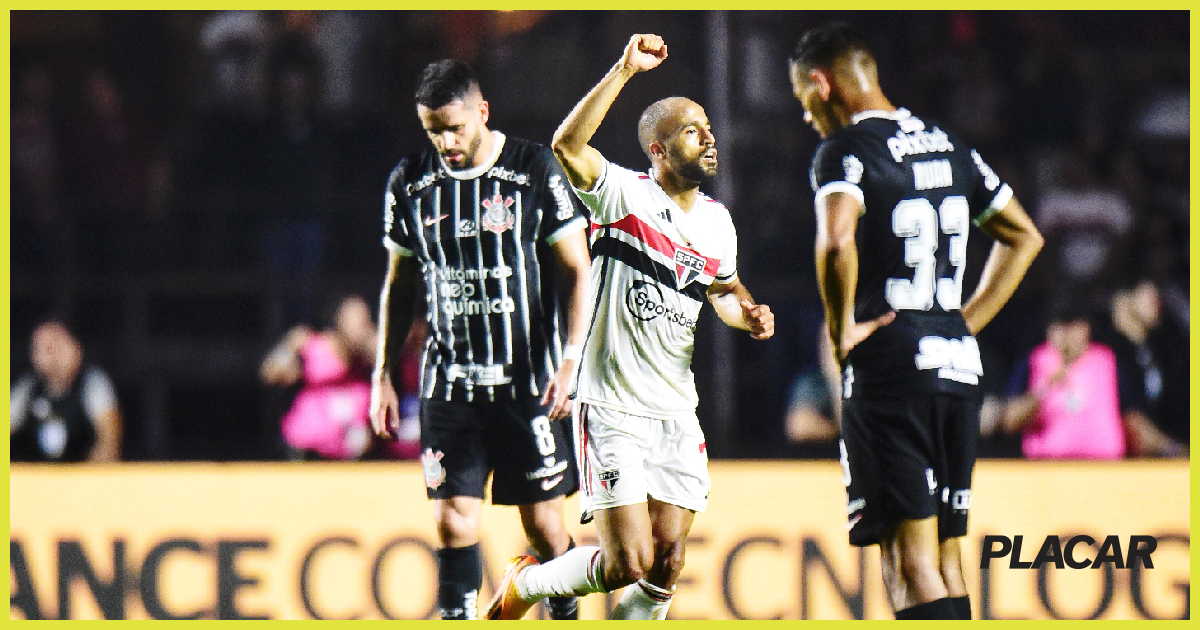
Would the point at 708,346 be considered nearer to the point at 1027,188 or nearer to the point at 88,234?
the point at 1027,188

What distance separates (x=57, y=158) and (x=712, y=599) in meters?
5.87

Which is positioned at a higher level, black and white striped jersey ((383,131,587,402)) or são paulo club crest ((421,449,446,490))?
black and white striped jersey ((383,131,587,402))

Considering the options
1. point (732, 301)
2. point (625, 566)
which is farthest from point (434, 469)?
point (732, 301)

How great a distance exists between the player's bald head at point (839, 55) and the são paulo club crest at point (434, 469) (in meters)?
1.86

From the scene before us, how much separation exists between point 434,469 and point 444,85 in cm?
136

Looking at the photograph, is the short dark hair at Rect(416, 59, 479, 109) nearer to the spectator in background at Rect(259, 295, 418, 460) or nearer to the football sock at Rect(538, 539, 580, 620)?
the football sock at Rect(538, 539, 580, 620)

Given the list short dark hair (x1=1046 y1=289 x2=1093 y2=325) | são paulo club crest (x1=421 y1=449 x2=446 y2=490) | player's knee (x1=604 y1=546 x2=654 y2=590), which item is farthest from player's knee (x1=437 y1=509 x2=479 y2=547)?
short dark hair (x1=1046 y1=289 x2=1093 y2=325)

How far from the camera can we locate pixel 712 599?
543 centimetres

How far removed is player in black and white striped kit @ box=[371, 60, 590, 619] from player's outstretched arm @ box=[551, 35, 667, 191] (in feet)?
2.32

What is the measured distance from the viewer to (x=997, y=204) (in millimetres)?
3949

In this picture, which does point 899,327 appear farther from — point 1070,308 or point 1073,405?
point 1070,308

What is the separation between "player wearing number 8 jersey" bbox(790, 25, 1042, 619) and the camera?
366cm

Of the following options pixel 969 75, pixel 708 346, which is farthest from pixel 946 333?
pixel 969 75

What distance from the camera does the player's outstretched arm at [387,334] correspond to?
14.9 feet
